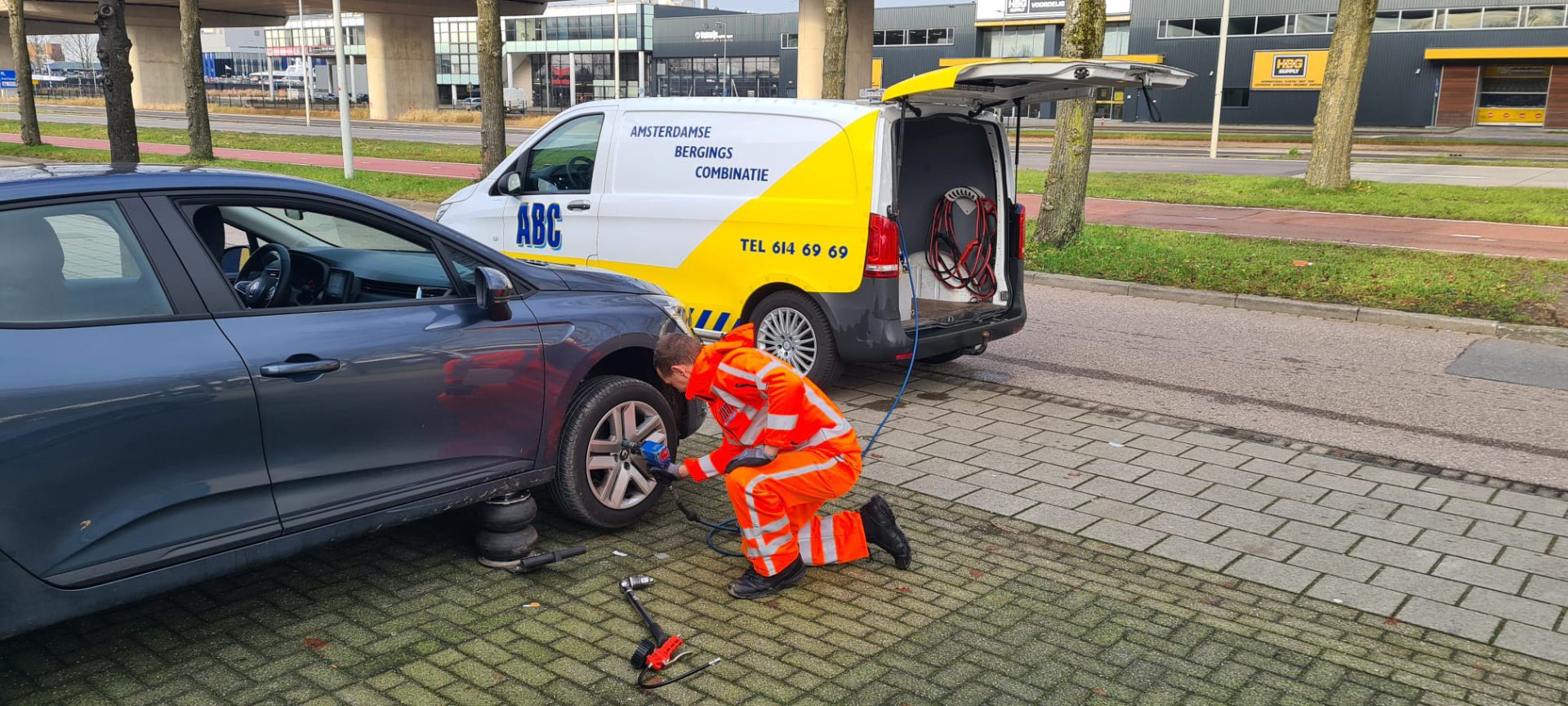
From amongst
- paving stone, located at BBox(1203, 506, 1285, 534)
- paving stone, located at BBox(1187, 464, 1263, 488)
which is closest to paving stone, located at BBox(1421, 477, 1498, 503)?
paving stone, located at BBox(1187, 464, 1263, 488)

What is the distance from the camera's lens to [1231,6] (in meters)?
58.1

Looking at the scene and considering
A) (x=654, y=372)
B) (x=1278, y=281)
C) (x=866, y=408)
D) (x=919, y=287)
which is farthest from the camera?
(x=1278, y=281)

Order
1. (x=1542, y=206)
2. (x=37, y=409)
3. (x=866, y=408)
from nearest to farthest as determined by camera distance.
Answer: (x=37, y=409) < (x=866, y=408) < (x=1542, y=206)

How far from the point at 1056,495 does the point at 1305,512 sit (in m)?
1.21

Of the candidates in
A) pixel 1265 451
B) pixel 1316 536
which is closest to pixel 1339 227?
pixel 1265 451

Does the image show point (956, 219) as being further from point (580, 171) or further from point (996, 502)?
point (996, 502)

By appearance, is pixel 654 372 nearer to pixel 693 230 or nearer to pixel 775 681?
pixel 775 681

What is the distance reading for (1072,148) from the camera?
1395 cm

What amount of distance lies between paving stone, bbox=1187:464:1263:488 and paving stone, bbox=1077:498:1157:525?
0.69m

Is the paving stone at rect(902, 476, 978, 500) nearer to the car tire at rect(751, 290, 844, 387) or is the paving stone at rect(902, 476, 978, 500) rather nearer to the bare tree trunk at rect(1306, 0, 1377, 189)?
the car tire at rect(751, 290, 844, 387)

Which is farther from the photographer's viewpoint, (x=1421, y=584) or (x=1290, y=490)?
(x=1290, y=490)

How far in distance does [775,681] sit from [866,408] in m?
3.86

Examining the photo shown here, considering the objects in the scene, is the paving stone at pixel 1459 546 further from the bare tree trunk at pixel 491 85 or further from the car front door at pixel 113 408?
the bare tree trunk at pixel 491 85

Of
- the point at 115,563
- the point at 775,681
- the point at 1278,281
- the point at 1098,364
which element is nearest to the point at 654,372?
the point at 775,681
